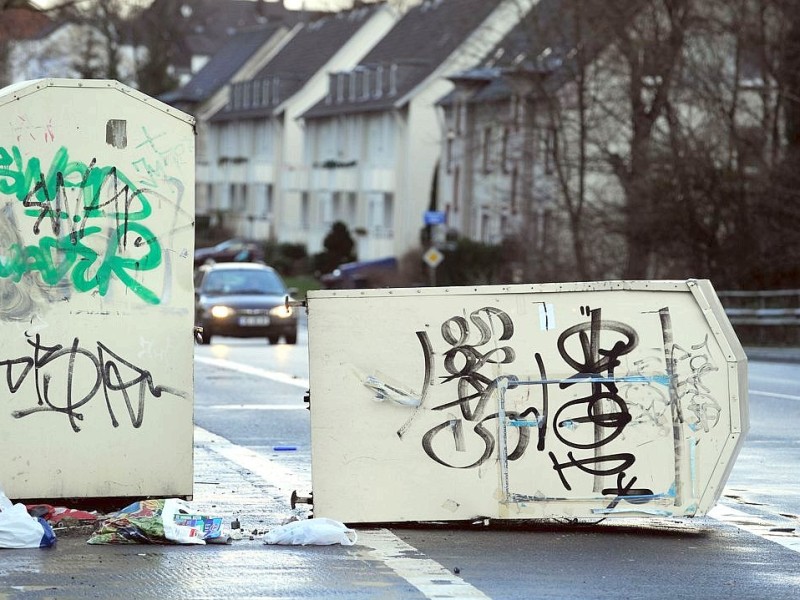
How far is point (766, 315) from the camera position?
37562mm

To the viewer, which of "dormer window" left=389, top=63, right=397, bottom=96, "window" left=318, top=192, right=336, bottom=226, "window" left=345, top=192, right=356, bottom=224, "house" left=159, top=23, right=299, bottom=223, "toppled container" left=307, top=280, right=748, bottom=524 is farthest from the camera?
"house" left=159, top=23, right=299, bottom=223

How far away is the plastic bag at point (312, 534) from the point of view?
8750mm

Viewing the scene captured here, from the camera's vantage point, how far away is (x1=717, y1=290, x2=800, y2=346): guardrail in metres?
37.0

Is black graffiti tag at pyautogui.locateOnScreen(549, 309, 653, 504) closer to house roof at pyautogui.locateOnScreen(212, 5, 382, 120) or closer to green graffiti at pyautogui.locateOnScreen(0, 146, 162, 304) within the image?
green graffiti at pyautogui.locateOnScreen(0, 146, 162, 304)

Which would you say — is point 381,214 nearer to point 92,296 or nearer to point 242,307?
point 242,307

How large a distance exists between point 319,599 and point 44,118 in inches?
131

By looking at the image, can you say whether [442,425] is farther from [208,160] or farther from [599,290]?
[208,160]

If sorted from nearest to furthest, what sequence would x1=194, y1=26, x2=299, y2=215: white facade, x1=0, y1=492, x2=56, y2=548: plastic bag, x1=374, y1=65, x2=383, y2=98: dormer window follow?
x1=0, y1=492, x2=56, y2=548: plastic bag
x1=374, y1=65, x2=383, y2=98: dormer window
x1=194, y1=26, x2=299, y2=215: white facade

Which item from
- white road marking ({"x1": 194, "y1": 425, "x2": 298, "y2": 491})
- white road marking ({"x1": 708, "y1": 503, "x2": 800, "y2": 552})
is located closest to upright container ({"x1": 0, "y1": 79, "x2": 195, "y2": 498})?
white road marking ({"x1": 194, "y1": 425, "x2": 298, "y2": 491})

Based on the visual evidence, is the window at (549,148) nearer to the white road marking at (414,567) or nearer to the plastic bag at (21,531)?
the white road marking at (414,567)

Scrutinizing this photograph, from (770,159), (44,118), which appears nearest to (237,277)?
(770,159)

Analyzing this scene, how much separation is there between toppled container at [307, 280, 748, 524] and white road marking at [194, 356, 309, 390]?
37.3 ft

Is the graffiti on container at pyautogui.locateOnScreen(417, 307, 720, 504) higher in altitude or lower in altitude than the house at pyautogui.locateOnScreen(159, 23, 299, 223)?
lower

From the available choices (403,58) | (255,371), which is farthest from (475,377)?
(403,58)
